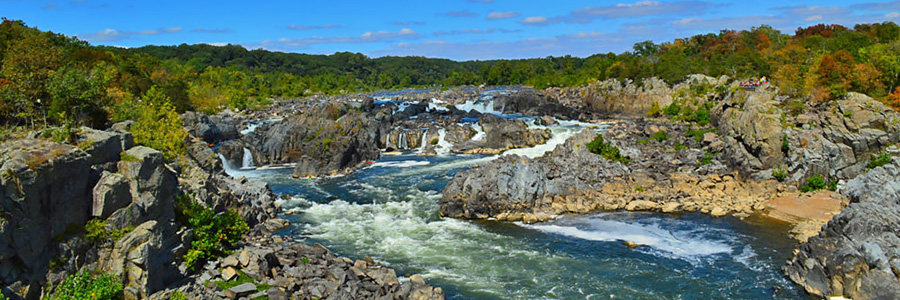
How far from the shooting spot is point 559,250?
27625 millimetres

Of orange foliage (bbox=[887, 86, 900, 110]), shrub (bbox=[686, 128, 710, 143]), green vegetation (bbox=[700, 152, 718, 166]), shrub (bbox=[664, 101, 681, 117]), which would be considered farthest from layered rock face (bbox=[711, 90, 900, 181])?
shrub (bbox=[664, 101, 681, 117])

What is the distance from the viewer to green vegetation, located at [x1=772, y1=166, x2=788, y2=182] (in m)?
37.7

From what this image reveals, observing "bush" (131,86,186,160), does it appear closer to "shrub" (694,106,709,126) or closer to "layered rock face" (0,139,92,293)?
"layered rock face" (0,139,92,293)

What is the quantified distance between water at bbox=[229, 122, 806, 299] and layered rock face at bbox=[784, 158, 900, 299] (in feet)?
3.76

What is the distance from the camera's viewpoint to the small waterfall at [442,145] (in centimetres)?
5838

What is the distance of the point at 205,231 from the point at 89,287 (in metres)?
4.94

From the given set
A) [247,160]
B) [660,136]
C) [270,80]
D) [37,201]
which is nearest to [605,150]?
[660,136]

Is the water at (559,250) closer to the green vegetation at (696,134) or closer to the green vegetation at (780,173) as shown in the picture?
the green vegetation at (780,173)

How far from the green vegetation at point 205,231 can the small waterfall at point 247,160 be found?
2967cm

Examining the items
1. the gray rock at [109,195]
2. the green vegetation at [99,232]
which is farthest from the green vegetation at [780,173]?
the green vegetation at [99,232]

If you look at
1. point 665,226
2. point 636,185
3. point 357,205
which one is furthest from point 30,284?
point 636,185

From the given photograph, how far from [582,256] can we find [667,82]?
64.3 metres

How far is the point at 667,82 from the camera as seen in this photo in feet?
274

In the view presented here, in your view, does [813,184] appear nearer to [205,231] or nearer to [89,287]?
[205,231]
